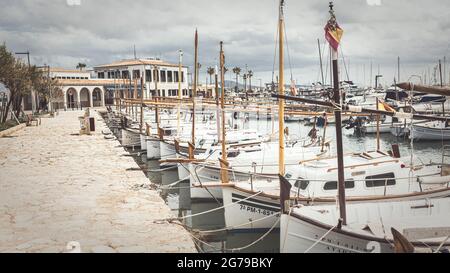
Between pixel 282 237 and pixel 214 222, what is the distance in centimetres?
629

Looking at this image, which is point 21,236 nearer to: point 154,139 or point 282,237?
point 282,237

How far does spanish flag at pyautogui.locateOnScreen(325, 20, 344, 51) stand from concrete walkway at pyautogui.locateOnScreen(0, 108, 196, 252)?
5.87m

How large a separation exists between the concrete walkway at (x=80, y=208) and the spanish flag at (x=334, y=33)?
5871mm

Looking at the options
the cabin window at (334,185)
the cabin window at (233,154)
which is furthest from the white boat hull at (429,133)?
the cabin window at (334,185)

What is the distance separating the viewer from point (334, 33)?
27.4 ft

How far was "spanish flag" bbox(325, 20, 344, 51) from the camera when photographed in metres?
8.34

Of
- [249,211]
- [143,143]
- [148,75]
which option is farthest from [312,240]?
[148,75]

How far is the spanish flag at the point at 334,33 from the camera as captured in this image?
27.4ft

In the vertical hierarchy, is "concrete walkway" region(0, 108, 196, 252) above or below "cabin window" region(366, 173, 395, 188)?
below

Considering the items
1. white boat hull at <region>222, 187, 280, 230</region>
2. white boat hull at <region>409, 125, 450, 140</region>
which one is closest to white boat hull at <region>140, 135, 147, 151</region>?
white boat hull at <region>222, 187, 280, 230</region>

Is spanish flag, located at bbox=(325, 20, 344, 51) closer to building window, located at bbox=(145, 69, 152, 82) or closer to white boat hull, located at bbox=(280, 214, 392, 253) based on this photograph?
white boat hull, located at bbox=(280, 214, 392, 253)

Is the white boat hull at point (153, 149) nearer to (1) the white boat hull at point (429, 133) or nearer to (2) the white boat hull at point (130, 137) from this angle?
(2) the white boat hull at point (130, 137)
